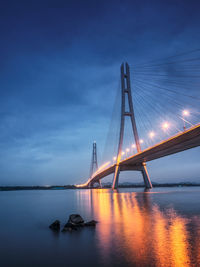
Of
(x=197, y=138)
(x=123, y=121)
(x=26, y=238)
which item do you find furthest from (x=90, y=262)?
(x=123, y=121)

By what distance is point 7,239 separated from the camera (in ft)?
27.2

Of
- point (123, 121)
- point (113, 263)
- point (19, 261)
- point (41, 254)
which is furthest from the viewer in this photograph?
point (123, 121)

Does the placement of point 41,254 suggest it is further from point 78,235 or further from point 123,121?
point 123,121

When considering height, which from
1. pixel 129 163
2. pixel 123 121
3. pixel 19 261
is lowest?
pixel 19 261

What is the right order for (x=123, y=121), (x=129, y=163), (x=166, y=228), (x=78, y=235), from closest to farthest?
(x=78, y=235)
(x=166, y=228)
(x=123, y=121)
(x=129, y=163)

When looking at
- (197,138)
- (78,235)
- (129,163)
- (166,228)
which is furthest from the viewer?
(129,163)

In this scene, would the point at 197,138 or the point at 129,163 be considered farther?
the point at 129,163

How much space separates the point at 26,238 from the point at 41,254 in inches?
102

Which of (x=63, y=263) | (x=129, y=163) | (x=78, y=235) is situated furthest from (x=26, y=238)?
(x=129, y=163)

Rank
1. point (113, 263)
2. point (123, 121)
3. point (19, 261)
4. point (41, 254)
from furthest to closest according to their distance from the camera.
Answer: point (123, 121)
point (41, 254)
point (19, 261)
point (113, 263)

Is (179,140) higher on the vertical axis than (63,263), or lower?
higher

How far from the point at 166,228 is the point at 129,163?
128ft

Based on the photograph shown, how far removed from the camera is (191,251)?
5.73 m

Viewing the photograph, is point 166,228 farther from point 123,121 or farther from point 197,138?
point 123,121
